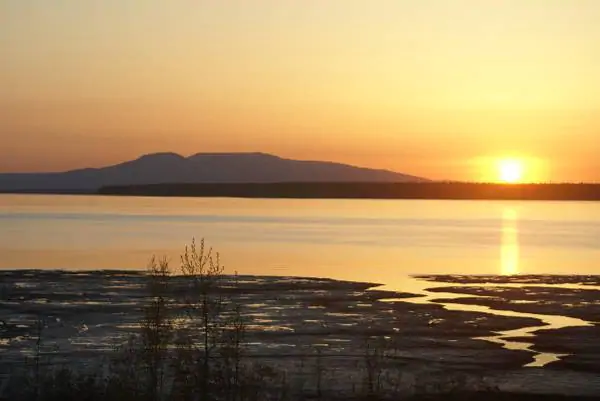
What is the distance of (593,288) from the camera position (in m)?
32.9

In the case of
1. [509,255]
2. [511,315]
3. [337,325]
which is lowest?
[337,325]

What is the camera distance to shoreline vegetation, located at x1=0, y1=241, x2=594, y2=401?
1309cm

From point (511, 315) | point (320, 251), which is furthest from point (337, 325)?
point (320, 251)

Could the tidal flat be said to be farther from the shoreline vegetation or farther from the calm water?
the calm water

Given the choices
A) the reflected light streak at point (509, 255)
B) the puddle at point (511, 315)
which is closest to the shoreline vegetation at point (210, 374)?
the puddle at point (511, 315)

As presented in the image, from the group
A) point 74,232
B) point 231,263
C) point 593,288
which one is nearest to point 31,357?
point 593,288

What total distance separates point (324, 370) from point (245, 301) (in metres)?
10.5

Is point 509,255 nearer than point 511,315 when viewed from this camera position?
No

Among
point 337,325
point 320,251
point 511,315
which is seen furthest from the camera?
point 320,251

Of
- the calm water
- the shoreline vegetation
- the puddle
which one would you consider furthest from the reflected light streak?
the shoreline vegetation

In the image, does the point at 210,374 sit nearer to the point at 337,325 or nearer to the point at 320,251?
the point at 337,325

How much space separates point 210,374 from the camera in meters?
13.6

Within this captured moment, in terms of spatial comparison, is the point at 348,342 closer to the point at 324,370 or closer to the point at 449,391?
the point at 324,370

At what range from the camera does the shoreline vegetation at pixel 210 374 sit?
1309 cm
